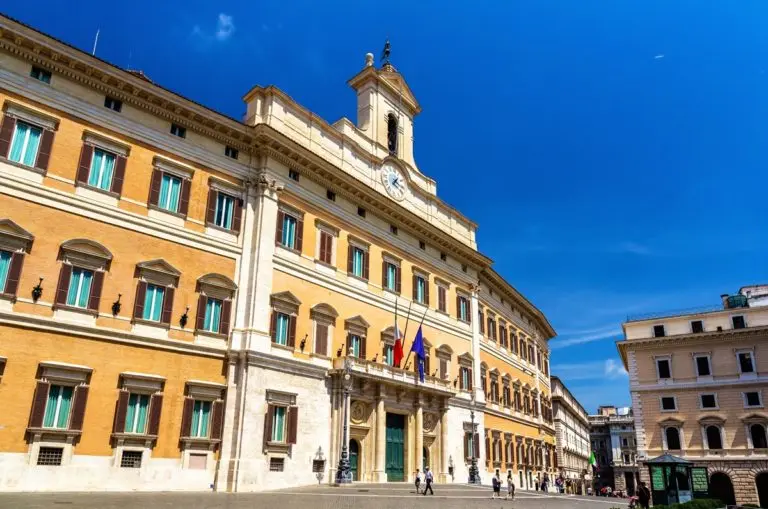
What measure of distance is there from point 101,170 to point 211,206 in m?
4.36

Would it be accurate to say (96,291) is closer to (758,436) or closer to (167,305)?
(167,305)

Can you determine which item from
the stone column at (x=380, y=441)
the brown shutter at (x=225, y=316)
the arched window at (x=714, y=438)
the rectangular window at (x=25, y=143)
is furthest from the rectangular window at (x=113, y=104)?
the arched window at (x=714, y=438)

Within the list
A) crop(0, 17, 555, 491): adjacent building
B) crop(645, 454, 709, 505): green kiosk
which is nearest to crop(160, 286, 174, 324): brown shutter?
crop(0, 17, 555, 491): adjacent building

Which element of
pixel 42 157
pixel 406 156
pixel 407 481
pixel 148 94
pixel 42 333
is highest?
pixel 406 156

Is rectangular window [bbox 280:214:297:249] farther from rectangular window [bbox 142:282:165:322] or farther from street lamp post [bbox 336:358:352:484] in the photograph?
rectangular window [bbox 142:282:165:322]

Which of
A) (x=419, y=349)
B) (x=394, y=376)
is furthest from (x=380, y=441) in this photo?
(x=419, y=349)

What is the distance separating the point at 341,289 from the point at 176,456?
429 inches

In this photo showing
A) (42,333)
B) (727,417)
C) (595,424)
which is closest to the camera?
(42,333)

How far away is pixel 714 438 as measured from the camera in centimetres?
4700

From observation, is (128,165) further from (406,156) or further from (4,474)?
(406,156)

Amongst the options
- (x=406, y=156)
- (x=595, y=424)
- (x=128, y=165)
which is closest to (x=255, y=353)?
(x=128, y=165)

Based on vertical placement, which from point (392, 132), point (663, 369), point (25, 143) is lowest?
point (663, 369)

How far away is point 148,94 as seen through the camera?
22.8 meters

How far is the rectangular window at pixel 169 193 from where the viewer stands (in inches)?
906
